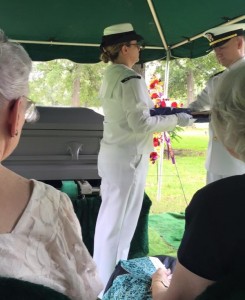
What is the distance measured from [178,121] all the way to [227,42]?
66cm

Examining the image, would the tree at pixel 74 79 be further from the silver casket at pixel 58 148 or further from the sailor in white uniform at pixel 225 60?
the sailor in white uniform at pixel 225 60

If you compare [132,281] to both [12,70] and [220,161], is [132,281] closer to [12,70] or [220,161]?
[12,70]

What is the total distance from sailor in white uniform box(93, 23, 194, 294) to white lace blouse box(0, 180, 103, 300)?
1605 mm

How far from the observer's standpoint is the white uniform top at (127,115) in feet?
8.17

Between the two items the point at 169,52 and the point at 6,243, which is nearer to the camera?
the point at 6,243

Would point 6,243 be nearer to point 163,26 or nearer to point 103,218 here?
point 103,218

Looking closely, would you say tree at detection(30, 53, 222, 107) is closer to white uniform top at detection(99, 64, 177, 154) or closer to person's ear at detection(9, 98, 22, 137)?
white uniform top at detection(99, 64, 177, 154)

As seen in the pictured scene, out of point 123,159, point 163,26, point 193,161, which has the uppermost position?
point 163,26

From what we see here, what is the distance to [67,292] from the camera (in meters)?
0.92

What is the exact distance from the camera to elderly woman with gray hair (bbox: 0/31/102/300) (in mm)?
816

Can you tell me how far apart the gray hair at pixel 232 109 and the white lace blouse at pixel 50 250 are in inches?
17.9

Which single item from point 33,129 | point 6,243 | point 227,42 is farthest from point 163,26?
point 6,243

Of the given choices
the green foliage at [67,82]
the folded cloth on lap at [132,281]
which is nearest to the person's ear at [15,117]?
the folded cloth on lap at [132,281]

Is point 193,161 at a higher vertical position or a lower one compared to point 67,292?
lower
